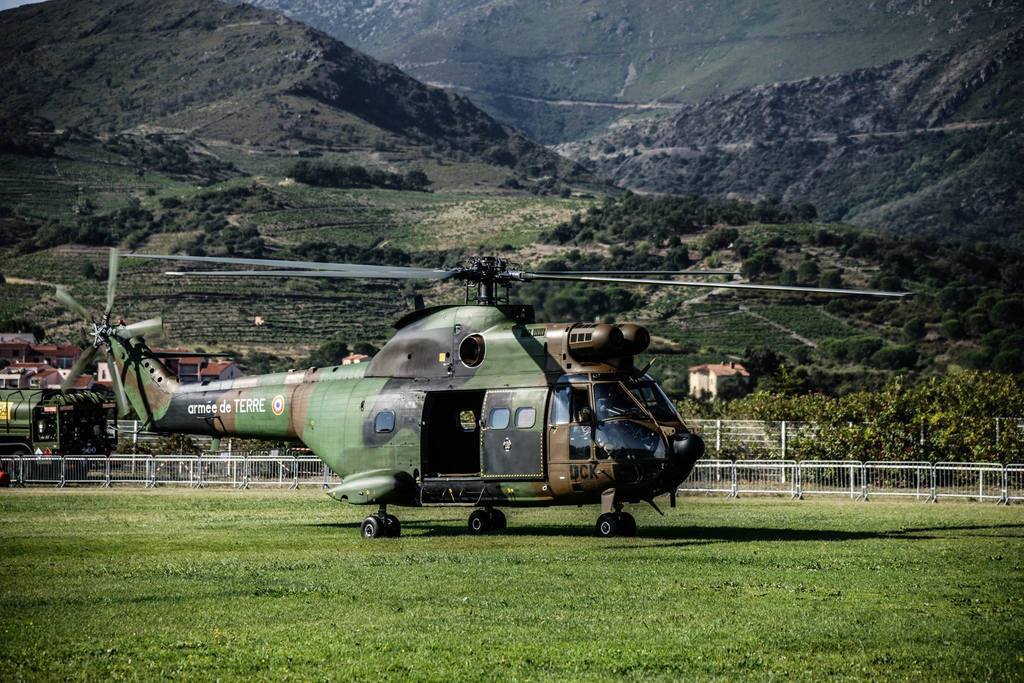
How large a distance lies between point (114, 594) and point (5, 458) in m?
25.5

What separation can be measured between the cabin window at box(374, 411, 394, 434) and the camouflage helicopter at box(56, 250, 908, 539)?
25 millimetres

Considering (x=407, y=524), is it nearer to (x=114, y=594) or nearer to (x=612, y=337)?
(x=612, y=337)

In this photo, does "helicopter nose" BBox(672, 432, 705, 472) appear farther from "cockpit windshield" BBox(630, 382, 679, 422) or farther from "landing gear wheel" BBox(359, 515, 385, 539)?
"landing gear wheel" BBox(359, 515, 385, 539)

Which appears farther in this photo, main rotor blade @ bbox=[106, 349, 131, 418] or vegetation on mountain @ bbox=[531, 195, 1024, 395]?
vegetation on mountain @ bbox=[531, 195, 1024, 395]

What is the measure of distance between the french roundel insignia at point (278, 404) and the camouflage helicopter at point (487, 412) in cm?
3

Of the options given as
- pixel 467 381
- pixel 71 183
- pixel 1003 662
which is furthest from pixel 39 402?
pixel 71 183

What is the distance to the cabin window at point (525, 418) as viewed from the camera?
23641 mm

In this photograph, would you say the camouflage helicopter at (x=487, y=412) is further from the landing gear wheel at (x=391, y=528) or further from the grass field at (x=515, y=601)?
the grass field at (x=515, y=601)

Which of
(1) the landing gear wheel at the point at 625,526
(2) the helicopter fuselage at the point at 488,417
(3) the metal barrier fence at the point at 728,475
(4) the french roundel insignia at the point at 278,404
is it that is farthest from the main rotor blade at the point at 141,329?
(1) the landing gear wheel at the point at 625,526

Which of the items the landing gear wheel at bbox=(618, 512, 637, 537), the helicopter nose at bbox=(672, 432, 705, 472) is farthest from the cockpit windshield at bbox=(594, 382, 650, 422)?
the landing gear wheel at bbox=(618, 512, 637, 537)

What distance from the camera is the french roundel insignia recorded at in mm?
27375

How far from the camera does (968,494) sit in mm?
34969

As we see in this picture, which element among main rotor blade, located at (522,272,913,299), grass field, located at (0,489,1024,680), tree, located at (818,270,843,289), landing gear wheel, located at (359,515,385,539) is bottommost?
grass field, located at (0,489,1024,680)

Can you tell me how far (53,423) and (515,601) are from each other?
37.4 meters
